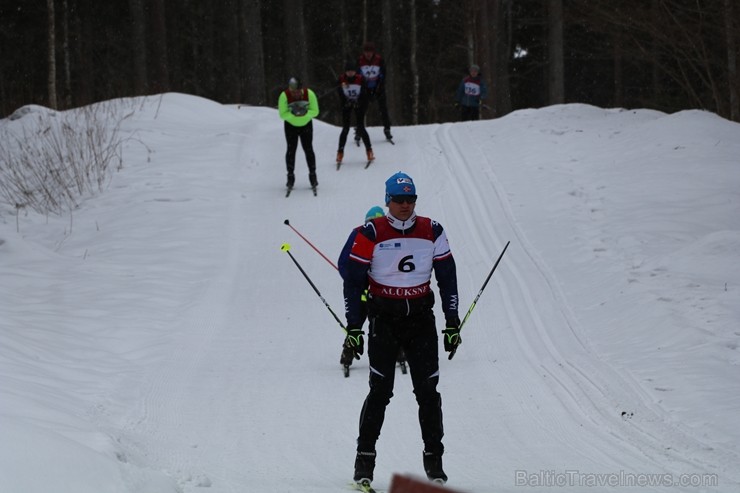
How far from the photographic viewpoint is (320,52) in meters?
42.5

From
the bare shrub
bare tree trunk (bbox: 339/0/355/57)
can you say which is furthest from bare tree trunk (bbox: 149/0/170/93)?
bare tree trunk (bbox: 339/0/355/57)

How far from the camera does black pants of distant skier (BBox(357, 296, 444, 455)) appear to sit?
Answer: 6.20 m

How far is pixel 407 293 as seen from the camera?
6.18 m

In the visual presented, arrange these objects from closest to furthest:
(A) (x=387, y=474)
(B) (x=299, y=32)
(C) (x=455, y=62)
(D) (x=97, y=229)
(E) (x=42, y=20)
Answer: (A) (x=387, y=474)
(D) (x=97, y=229)
(B) (x=299, y=32)
(E) (x=42, y=20)
(C) (x=455, y=62)

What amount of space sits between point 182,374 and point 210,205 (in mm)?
7482

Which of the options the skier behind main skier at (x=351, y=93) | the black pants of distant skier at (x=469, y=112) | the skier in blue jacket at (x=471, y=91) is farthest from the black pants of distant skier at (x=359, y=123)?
the black pants of distant skier at (x=469, y=112)

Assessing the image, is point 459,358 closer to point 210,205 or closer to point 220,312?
point 220,312

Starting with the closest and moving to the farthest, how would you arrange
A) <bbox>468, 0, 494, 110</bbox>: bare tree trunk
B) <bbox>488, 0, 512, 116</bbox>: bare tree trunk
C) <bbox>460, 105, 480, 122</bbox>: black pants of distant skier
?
<bbox>460, 105, 480, 122</bbox>: black pants of distant skier < <bbox>468, 0, 494, 110</bbox>: bare tree trunk < <bbox>488, 0, 512, 116</bbox>: bare tree trunk

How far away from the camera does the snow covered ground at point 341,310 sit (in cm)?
673

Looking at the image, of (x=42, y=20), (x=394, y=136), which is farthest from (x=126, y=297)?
(x=42, y=20)

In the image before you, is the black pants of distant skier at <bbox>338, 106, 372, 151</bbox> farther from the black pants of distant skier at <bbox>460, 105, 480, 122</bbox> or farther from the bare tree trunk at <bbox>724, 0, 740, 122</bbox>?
the bare tree trunk at <bbox>724, 0, 740, 122</bbox>

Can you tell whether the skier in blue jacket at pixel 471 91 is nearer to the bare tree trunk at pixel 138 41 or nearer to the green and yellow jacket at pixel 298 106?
the green and yellow jacket at pixel 298 106

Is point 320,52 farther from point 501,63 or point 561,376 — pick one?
point 561,376

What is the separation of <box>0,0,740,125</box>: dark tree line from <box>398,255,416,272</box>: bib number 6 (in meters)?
22.0
